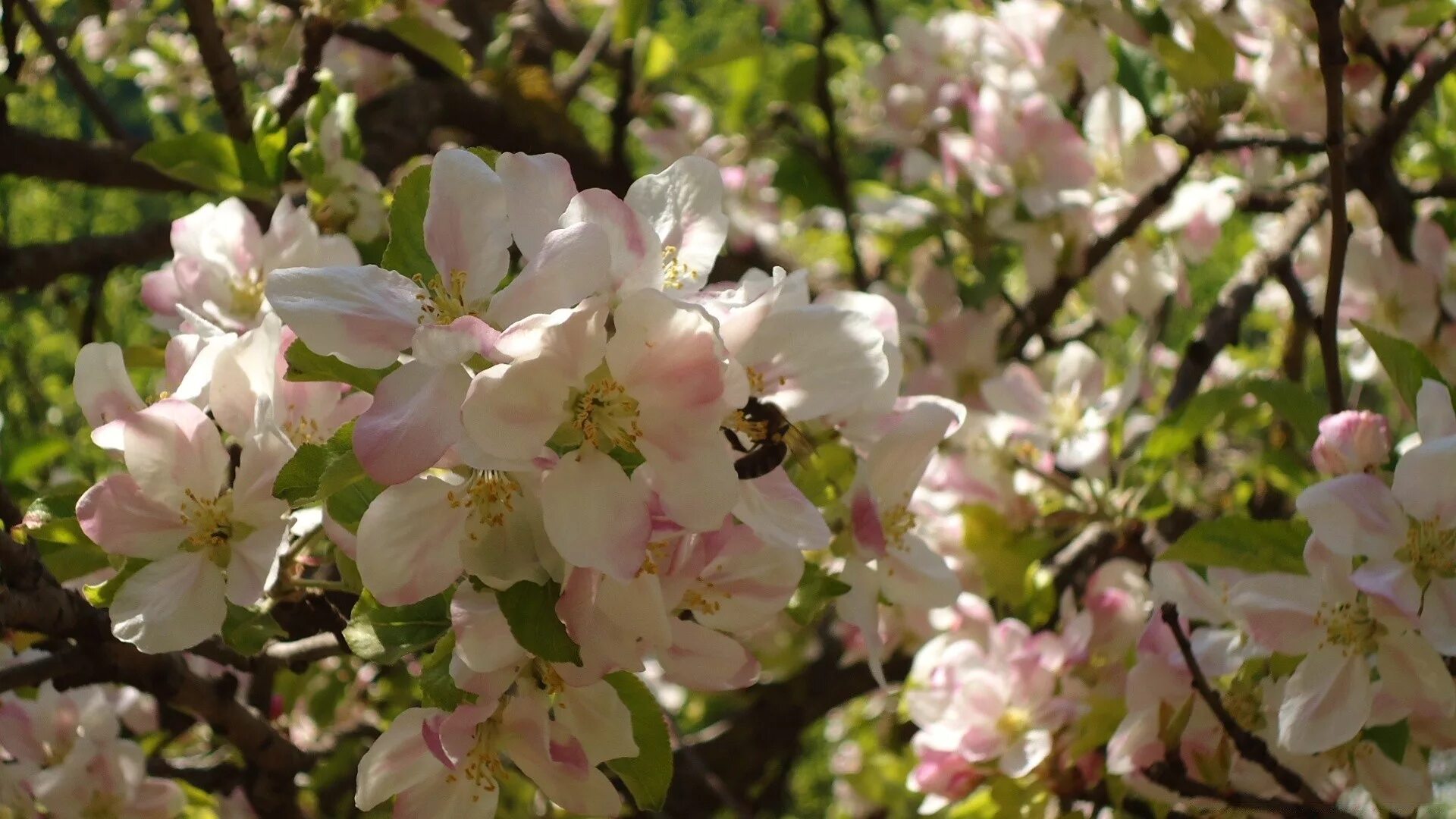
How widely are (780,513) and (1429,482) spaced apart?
442mm

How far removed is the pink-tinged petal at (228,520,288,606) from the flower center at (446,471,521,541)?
156 millimetres

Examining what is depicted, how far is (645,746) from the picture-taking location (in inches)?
32.4

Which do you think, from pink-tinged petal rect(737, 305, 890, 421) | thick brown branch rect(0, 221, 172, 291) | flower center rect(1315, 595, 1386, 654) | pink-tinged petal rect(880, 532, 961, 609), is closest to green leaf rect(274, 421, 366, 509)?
pink-tinged petal rect(737, 305, 890, 421)

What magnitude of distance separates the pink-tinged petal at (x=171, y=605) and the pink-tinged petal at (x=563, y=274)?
0.29 m

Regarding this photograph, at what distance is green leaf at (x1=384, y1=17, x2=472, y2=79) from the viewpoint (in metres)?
1.30

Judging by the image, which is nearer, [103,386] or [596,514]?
[596,514]

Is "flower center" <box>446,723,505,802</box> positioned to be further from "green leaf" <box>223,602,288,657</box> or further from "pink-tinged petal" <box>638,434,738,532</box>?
"pink-tinged petal" <box>638,434,738,532</box>

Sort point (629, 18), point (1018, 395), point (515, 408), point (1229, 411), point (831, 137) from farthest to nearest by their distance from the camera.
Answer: point (831, 137) → point (629, 18) → point (1018, 395) → point (1229, 411) → point (515, 408)

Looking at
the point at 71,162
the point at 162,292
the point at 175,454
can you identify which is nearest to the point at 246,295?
the point at 162,292

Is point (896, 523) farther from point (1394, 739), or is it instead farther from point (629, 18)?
point (629, 18)

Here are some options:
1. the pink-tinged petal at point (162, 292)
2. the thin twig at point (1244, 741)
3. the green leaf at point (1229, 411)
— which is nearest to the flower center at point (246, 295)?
the pink-tinged petal at point (162, 292)

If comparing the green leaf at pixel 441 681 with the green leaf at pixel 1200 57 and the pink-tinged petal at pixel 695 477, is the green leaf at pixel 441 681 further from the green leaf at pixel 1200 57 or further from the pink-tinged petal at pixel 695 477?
the green leaf at pixel 1200 57

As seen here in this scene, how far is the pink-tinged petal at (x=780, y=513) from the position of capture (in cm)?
70

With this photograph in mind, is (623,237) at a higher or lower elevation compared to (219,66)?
higher
